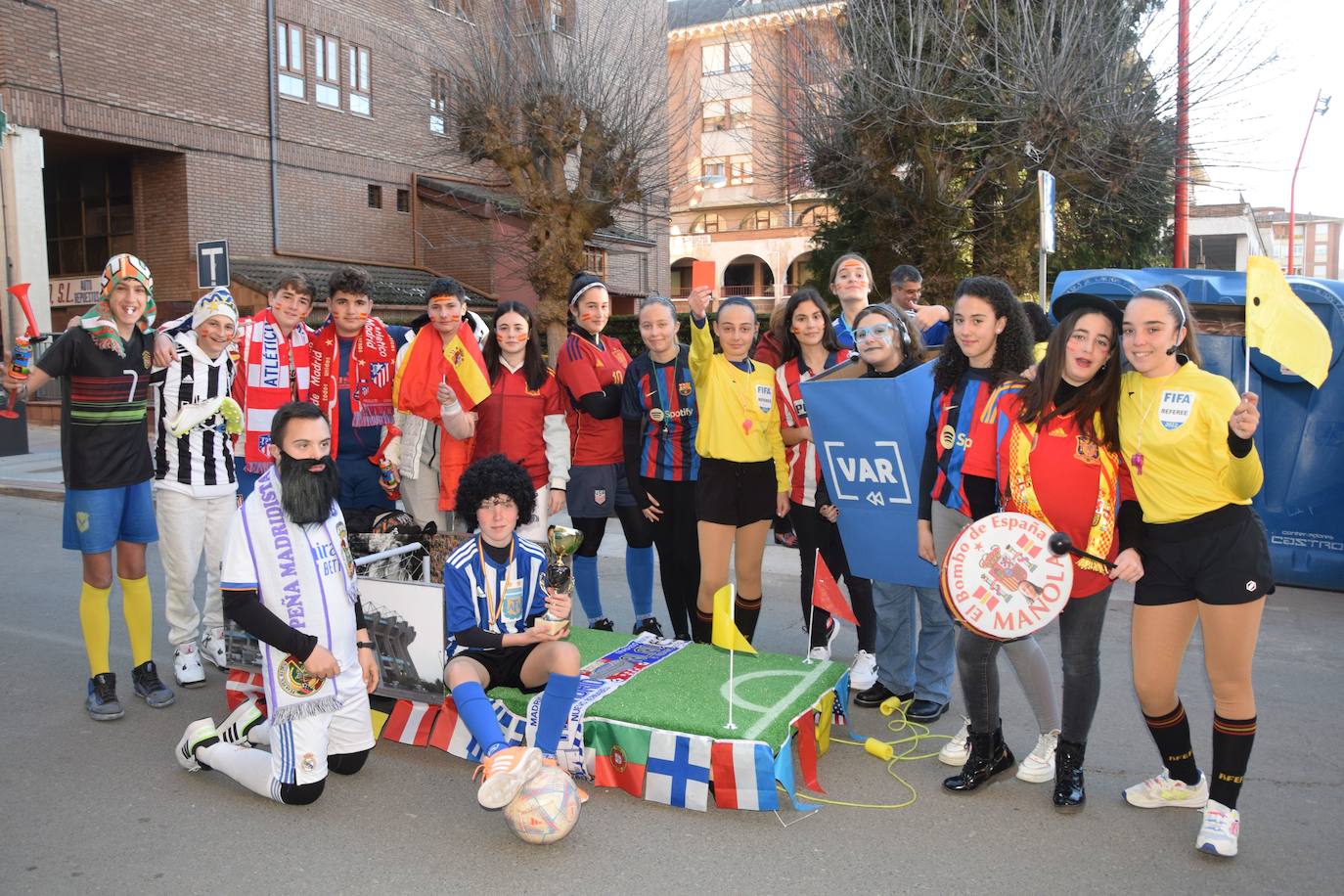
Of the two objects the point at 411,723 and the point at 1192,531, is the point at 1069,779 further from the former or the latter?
the point at 411,723

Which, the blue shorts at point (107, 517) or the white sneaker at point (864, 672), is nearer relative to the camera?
the blue shorts at point (107, 517)

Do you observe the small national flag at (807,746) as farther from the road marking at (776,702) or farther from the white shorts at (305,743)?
the white shorts at (305,743)

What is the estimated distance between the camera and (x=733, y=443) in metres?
4.94

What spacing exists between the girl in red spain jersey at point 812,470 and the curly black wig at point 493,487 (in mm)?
1395

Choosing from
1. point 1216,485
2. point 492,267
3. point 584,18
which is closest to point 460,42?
point 584,18

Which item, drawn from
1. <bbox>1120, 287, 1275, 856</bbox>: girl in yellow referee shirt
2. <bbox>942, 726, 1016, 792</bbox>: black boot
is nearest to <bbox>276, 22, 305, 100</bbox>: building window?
<bbox>942, 726, 1016, 792</bbox>: black boot

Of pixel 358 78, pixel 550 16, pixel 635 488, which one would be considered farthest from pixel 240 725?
pixel 358 78

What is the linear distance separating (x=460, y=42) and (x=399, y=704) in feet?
49.6

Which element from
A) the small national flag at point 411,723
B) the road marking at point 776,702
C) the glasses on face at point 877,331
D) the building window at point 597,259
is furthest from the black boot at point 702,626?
the building window at point 597,259

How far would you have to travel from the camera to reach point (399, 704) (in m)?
4.62

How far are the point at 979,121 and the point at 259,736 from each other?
1215 cm

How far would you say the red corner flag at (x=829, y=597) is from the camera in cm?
464

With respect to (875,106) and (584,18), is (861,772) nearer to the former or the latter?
(875,106)

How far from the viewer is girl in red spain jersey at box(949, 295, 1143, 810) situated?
352 cm
